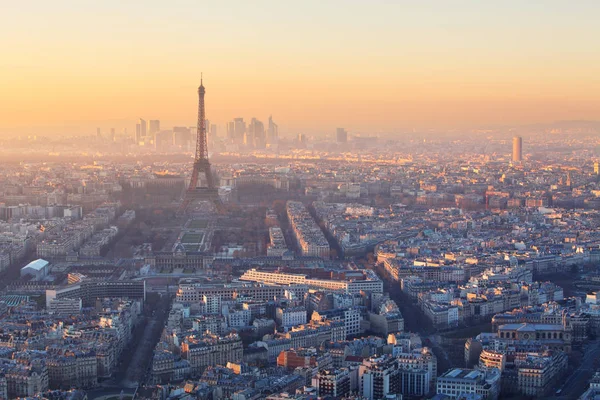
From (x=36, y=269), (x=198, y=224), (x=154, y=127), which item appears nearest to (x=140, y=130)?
(x=154, y=127)

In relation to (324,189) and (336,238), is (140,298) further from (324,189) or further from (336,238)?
(324,189)

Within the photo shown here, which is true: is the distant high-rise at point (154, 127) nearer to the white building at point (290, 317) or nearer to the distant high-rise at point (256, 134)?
the distant high-rise at point (256, 134)

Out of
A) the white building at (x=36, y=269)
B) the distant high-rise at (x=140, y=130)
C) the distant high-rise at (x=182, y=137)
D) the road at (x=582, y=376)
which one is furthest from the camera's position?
the distant high-rise at (x=140, y=130)

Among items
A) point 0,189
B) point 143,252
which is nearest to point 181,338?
point 143,252

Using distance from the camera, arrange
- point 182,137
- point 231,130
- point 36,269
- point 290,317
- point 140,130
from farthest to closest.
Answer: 1. point 140,130
2. point 231,130
3. point 182,137
4. point 36,269
5. point 290,317

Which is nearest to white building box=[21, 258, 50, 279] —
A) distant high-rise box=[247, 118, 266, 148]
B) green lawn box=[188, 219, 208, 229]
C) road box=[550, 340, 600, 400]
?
green lawn box=[188, 219, 208, 229]

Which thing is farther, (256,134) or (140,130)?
(140,130)

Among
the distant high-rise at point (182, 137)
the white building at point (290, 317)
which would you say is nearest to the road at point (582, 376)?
the white building at point (290, 317)

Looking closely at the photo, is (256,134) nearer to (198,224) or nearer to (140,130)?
(140,130)

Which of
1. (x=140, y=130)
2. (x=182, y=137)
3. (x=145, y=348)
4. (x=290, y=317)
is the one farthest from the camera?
Result: (x=140, y=130)
